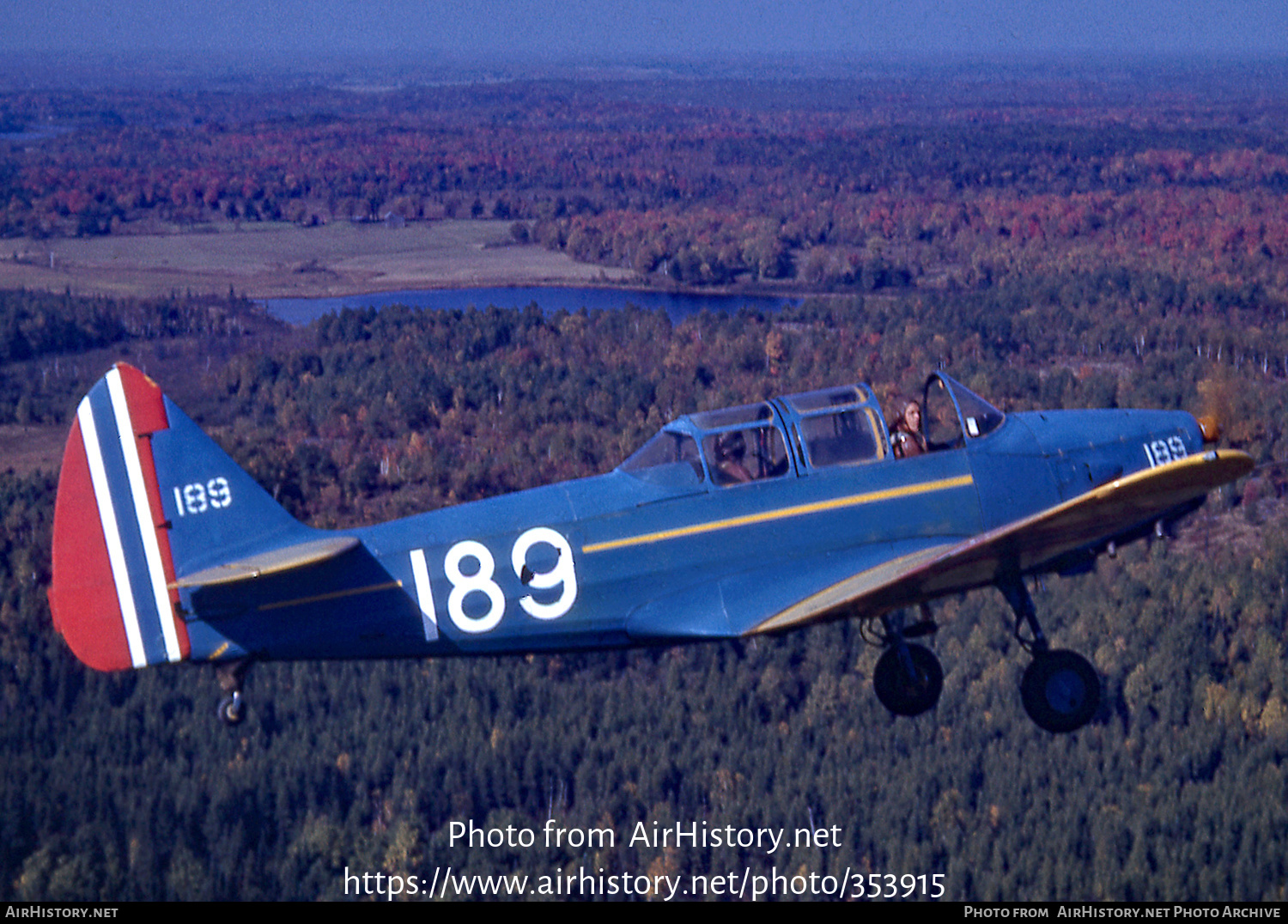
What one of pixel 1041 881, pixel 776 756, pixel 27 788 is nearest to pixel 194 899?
pixel 27 788

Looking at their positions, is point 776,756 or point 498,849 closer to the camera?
point 498,849

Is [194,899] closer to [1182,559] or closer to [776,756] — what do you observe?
[776,756]

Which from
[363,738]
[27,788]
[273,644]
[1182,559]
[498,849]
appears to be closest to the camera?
[273,644]

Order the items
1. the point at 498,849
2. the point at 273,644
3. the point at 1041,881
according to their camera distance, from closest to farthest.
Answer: the point at 273,644 < the point at 1041,881 < the point at 498,849

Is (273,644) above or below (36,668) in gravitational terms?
above

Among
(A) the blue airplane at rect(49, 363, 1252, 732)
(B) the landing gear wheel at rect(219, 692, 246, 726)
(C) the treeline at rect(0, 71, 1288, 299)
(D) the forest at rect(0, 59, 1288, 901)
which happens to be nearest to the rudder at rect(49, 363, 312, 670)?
(A) the blue airplane at rect(49, 363, 1252, 732)

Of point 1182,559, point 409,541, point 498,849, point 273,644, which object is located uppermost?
point 409,541

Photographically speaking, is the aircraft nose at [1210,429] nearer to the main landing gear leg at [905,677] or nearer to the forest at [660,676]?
the forest at [660,676]
